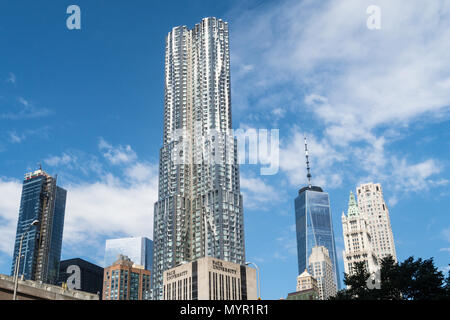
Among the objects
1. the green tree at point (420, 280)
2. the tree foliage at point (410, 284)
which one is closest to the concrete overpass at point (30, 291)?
the tree foliage at point (410, 284)

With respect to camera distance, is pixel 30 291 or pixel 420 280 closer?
pixel 30 291

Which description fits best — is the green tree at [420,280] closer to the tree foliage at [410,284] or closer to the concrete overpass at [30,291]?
the tree foliage at [410,284]

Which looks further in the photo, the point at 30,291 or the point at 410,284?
the point at 410,284

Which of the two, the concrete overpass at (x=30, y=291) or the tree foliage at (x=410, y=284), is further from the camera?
the tree foliage at (x=410, y=284)

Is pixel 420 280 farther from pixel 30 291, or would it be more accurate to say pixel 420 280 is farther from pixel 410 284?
pixel 30 291

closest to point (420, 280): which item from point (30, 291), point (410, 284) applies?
point (410, 284)

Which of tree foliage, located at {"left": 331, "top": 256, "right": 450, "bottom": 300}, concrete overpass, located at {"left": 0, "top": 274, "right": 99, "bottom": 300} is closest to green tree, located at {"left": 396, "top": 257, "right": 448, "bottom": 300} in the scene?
tree foliage, located at {"left": 331, "top": 256, "right": 450, "bottom": 300}

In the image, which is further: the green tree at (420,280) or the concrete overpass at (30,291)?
the green tree at (420,280)
